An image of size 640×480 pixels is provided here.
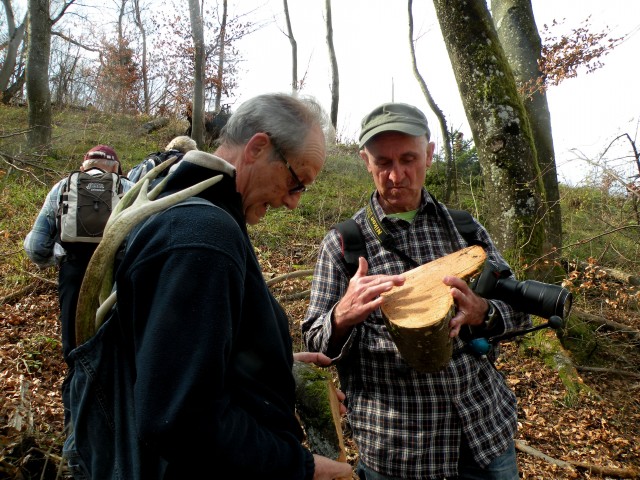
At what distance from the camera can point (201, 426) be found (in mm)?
937

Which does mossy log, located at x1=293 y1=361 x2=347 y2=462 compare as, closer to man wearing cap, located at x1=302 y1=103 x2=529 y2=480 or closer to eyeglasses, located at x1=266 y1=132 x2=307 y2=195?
man wearing cap, located at x1=302 y1=103 x2=529 y2=480

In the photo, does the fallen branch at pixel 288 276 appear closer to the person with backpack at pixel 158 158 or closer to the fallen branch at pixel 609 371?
the person with backpack at pixel 158 158

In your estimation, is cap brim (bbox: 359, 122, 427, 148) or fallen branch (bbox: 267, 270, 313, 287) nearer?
cap brim (bbox: 359, 122, 427, 148)

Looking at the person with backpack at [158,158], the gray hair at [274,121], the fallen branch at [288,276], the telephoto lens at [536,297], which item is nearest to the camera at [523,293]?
the telephoto lens at [536,297]

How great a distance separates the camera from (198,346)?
3.05ft

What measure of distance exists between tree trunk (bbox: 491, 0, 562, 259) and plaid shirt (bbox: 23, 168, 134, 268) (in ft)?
17.1

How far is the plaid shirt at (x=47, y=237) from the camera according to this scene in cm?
338

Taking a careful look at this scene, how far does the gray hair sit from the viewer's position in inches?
52.6

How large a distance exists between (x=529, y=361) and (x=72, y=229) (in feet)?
13.3

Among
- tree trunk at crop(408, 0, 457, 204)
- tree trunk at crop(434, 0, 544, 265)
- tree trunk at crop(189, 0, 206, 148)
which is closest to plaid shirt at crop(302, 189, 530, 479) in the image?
tree trunk at crop(434, 0, 544, 265)

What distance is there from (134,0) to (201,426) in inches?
1053

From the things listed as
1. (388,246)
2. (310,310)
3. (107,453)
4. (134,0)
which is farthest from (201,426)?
(134,0)

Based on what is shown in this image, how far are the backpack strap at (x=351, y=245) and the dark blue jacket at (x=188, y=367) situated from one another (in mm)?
756

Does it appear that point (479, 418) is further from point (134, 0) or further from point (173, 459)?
point (134, 0)
